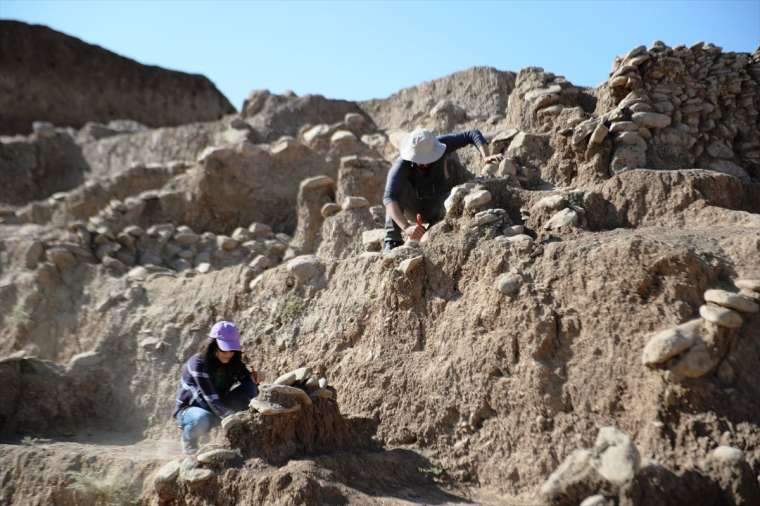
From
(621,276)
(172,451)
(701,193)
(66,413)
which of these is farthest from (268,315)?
(701,193)

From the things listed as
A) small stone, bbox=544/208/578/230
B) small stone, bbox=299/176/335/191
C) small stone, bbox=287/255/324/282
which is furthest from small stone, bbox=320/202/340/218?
small stone, bbox=544/208/578/230

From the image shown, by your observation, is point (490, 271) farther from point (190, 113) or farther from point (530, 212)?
point (190, 113)

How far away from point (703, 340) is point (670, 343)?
0.18 m

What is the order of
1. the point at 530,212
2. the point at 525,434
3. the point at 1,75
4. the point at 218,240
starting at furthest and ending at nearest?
the point at 1,75, the point at 218,240, the point at 530,212, the point at 525,434

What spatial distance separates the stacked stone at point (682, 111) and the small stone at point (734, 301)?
67.5 inches

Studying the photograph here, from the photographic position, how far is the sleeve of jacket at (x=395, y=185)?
226 inches

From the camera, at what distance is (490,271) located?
16.0 ft

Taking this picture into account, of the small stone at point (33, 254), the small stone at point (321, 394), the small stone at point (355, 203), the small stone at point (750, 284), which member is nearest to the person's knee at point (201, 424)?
the small stone at point (321, 394)

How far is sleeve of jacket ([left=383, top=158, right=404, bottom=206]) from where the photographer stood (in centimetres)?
574

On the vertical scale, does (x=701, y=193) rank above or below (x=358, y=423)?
above

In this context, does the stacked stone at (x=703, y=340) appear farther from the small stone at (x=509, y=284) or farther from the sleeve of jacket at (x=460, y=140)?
the sleeve of jacket at (x=460, y=140)

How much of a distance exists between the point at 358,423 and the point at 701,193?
261cm

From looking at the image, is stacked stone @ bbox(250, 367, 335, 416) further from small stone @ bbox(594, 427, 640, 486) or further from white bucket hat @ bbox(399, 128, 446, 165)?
white bucket hat @ bbox(399, 128, 446, 165)

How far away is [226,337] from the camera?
521 cm
